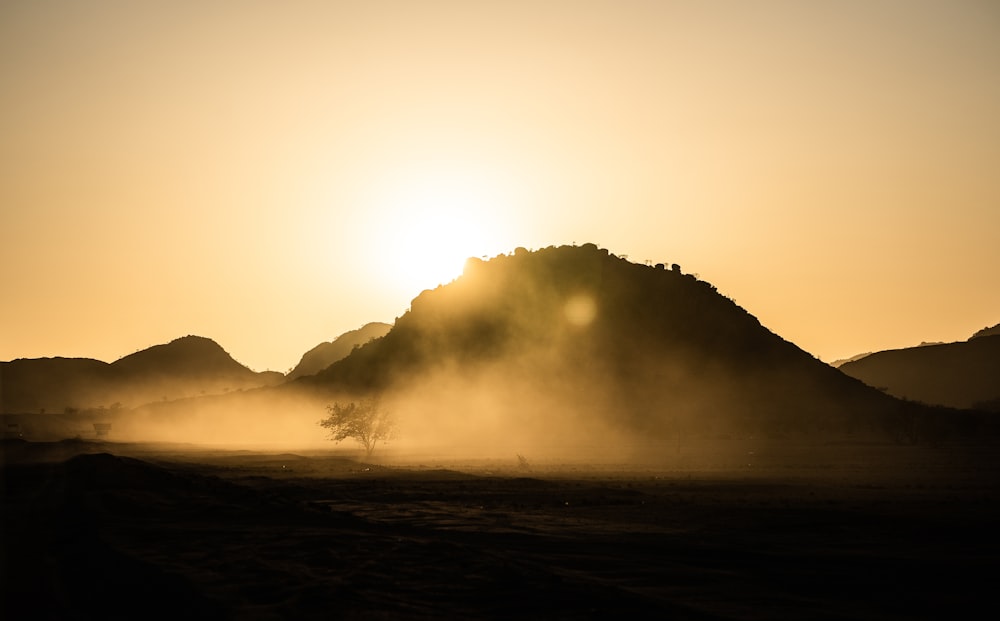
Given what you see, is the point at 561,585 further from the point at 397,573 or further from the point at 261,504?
the point at 261,504

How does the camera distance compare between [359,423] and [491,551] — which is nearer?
[491,551]

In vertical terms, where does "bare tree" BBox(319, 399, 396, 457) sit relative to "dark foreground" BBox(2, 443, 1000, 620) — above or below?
above

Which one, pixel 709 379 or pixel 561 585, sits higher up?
pixel 709 379

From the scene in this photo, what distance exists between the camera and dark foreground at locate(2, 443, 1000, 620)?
24672mm

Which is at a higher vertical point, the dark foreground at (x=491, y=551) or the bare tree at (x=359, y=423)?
the bare tree at (x=359, y=423)

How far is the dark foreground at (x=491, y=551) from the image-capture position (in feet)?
80.9

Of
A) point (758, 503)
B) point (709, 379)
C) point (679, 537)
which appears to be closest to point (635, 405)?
point (709, 379)

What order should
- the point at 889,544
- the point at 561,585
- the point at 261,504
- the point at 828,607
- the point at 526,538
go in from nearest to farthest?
the point at 828,607 < the point at 561,585 < the point at 889,544 < the point at 526,538 < the point at 261,504

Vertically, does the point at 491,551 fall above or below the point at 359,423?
below

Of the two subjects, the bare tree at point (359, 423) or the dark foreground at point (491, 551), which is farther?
the bare tree at point (359, 423)

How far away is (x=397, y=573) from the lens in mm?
29969

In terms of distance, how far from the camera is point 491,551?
3488cm

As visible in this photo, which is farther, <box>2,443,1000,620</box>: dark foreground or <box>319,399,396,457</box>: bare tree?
<box>319,399,396,457</box>: bare tree

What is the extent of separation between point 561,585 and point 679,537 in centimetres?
1371
